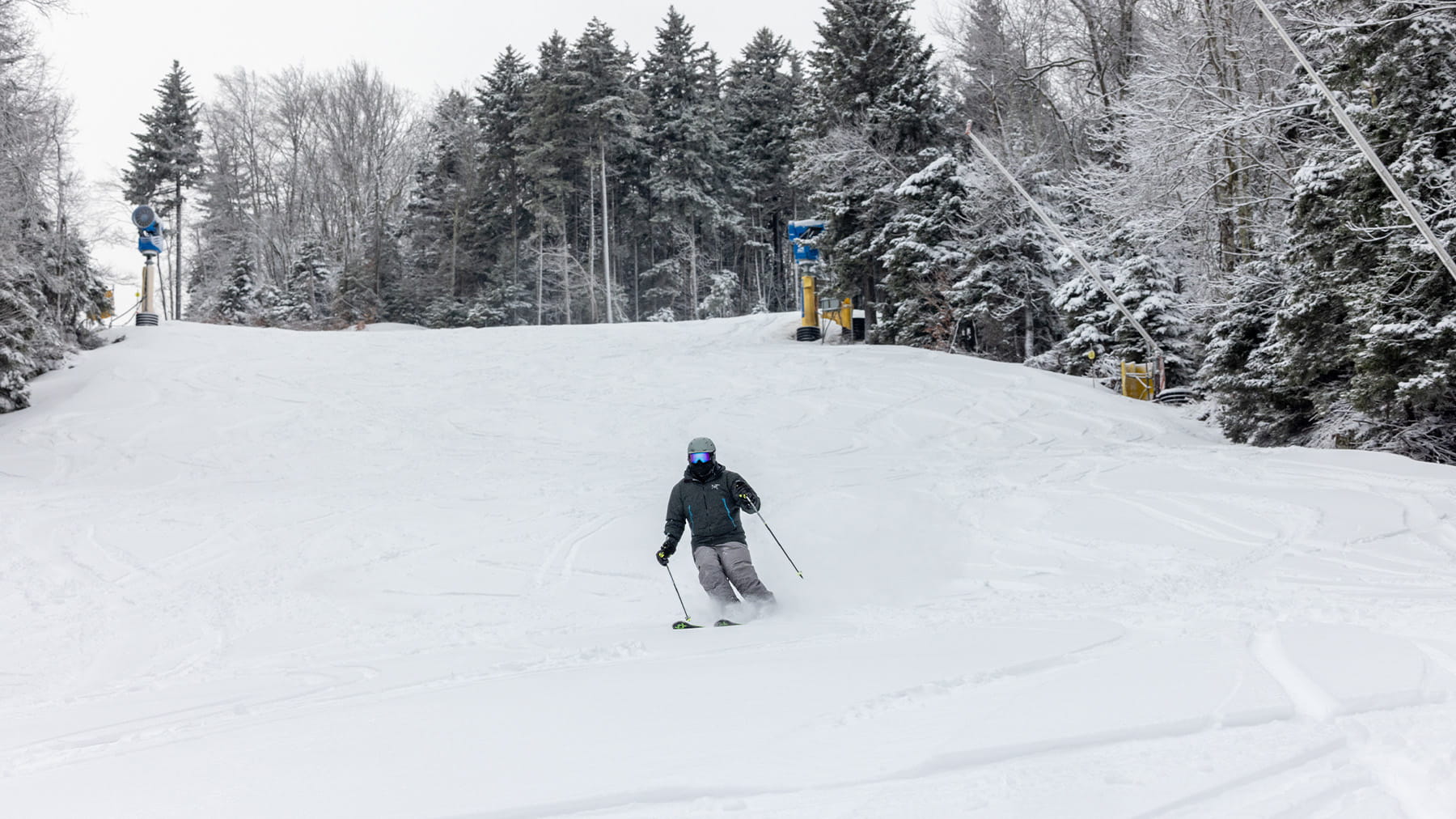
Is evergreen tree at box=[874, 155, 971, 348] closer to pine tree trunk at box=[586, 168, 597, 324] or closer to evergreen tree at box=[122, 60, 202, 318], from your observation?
pine tree trunk at box=[586, 168, 597, 324]

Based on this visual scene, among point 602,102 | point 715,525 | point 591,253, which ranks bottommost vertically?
point 715,525

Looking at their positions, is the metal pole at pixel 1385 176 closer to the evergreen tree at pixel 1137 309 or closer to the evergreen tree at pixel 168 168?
the evergreen tree at pixel 1137 309

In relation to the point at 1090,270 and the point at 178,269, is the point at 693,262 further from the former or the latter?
the point at 1090,270

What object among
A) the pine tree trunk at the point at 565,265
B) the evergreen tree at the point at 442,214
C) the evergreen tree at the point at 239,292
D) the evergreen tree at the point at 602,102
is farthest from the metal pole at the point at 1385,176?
the evergreen tree at the point at 239,292

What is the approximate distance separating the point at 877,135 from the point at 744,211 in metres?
23.2

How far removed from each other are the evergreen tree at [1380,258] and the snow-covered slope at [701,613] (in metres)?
1.19

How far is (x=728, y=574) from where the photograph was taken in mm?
6980

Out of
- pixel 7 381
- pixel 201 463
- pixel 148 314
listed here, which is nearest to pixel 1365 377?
pixel 201 463

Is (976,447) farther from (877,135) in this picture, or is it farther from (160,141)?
(160,141)

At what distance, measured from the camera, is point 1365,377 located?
9750 millimetres

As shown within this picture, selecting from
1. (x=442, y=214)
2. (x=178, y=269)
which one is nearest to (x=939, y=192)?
→ (x=442, y=214)

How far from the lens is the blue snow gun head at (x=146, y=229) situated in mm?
23094

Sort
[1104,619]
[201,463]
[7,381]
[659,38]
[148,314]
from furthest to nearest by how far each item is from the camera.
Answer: [659,38] < [148,314] < [7,381] < [201,463] < [1104,619]

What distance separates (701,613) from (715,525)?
2.39 feet
